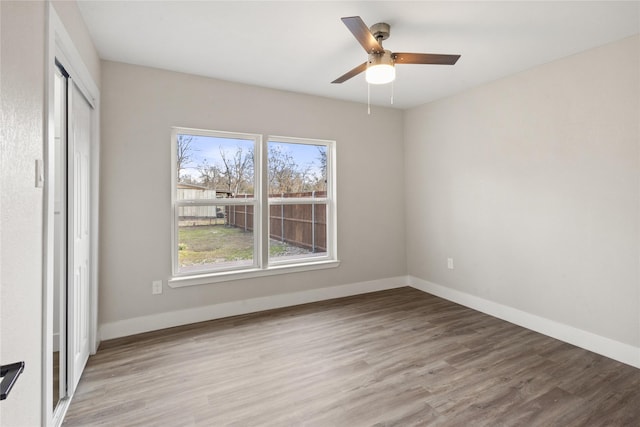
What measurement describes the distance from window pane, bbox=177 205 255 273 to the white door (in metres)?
0.90

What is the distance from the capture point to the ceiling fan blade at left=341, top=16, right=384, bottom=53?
1.79 meters

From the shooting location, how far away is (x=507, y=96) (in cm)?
323

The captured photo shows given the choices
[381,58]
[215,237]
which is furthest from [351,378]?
[381,58]

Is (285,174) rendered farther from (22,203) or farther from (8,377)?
(8,377)

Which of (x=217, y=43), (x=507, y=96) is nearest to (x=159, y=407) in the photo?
(x=217, y=43)

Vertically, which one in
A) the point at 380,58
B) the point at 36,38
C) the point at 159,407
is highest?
the point at 380,58

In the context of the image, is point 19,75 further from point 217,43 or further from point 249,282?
point 249,282

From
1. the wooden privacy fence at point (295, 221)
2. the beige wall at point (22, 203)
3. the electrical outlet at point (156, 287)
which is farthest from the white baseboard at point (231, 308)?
the beige wall at point (22, 203)

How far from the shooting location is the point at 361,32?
6.35 feet

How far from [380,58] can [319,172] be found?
6.51 feet

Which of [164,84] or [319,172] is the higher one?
[164,84]

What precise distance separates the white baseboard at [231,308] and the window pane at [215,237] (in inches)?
17.0

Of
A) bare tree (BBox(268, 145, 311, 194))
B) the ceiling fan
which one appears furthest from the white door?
the ceiling fan

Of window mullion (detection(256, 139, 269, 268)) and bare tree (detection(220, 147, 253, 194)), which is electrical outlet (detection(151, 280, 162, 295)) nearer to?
window mullion (detection(256, 139, 269, 268))
